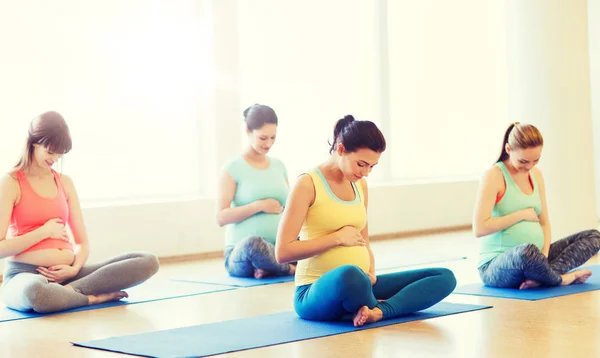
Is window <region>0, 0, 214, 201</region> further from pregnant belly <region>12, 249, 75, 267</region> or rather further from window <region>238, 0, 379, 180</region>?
pregnant belly <region>12, 249, 75, 267</region>

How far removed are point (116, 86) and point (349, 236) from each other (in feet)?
11.2

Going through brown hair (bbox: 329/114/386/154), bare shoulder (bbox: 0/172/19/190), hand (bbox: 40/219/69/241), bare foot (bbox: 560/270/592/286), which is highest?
brown hair (bbox: 329/114/386/154)

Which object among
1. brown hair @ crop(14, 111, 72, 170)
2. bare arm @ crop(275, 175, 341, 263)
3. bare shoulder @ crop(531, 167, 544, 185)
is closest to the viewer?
bare arm @ crop(275, 175, 341, 263)

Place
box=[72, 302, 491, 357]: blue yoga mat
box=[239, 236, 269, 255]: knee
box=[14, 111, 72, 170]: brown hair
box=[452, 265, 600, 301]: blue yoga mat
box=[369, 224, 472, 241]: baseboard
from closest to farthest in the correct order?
1. box=[72, 302, 491, 357]: blue yoga mat
2. box=[14, 111, 72, 170]: brown hair
3. box=[452, 265, 600, 301]: blue yoga mat
4. box=[239, 236, 269, 255]: knee
5. box=[369, 224, 472, 241]: baseboard

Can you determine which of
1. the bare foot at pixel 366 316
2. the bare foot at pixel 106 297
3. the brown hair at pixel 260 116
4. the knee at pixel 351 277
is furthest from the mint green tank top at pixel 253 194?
the knee at pixel 351 277

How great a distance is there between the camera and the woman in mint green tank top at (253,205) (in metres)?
5.14

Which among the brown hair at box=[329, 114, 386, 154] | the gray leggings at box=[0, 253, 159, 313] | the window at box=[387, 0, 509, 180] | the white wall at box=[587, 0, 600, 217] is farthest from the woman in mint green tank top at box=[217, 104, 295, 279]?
the white wall at box=[587, 0, 600, 217]

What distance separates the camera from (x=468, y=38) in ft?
29.8

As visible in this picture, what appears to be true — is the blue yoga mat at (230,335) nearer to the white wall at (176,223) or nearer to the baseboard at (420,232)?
the white wall at (176,223)

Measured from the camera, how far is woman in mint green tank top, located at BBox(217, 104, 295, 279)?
514cm

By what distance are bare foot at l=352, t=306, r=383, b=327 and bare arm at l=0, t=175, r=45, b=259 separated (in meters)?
1.54

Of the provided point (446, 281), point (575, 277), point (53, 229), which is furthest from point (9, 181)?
point (575, 277)

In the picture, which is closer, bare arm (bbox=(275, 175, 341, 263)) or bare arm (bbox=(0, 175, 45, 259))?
bare arm (bbox=(275, 175, 341, 263))

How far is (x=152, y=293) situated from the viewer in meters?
4.80
